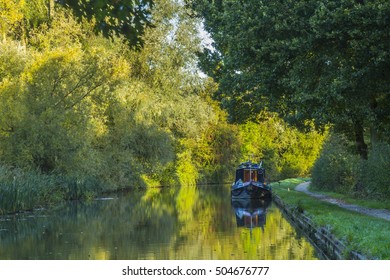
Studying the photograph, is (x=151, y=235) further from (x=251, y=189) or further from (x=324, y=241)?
(x=251, y=189)

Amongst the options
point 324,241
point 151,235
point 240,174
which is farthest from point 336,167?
point 324,241

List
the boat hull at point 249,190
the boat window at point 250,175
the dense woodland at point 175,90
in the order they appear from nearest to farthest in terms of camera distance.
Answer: the dense woodland at point 175,90, the boat hull at point 249,190, the boat window at point 250,175

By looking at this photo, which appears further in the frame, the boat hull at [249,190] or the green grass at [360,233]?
the boat hull at [249,190]

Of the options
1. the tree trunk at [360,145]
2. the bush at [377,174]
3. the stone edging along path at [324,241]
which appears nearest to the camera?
the stone edging along path at [324,241]

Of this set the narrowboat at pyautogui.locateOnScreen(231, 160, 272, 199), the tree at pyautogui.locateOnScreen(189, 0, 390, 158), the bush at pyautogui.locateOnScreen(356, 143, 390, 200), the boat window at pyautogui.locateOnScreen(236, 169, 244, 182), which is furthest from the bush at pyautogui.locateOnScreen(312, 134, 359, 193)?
the tree at pyautogui.locateOnScreen(189, 0, 390, 158)

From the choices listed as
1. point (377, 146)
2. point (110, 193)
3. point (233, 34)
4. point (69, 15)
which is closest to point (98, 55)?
point (69, 15)

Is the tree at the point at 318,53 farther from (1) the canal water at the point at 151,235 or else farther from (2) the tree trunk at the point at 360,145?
(2) the tree trunk at the point at 360,145

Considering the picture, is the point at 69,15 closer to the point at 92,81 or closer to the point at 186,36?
the point at 92,81

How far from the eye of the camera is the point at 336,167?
39.2 meters

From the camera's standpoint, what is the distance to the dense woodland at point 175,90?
829 inches

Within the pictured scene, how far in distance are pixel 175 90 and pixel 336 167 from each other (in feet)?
68.4

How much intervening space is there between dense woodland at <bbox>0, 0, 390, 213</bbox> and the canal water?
4071 mm

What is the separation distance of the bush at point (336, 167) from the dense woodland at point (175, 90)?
0.15 meters

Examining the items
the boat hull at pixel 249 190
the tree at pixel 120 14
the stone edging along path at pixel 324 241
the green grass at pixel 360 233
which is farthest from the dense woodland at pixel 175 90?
the green grass at pixel 360 233
